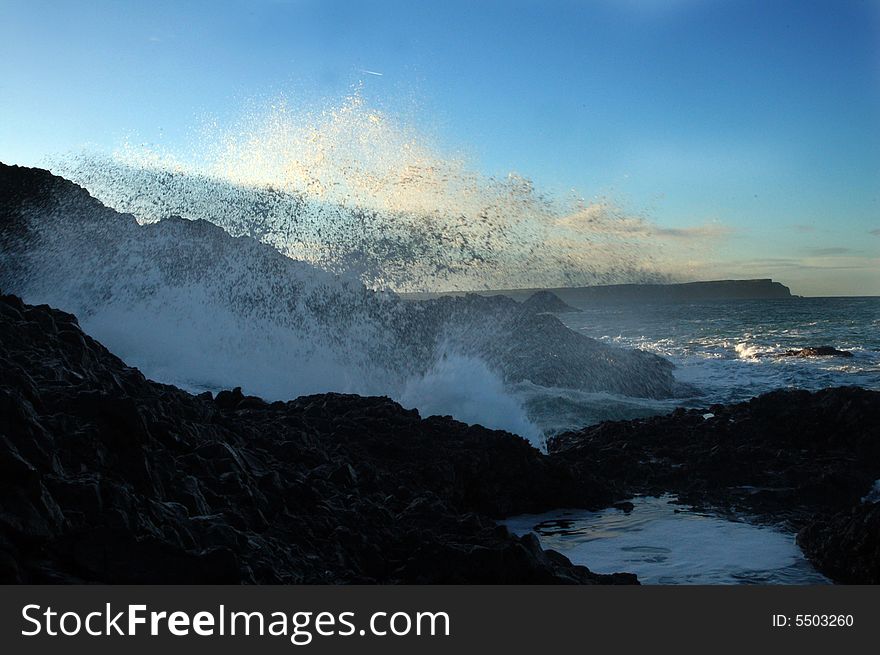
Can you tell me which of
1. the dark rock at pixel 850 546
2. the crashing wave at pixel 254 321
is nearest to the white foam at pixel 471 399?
the crashing wave at pixel 254 321

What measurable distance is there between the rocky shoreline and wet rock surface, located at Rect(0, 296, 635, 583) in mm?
15

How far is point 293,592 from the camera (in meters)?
4.08

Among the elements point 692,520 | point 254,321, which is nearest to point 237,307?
point 254,321

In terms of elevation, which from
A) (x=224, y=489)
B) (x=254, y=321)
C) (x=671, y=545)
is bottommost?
(x=671, y=545)

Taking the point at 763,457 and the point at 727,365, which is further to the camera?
the point at 727,365

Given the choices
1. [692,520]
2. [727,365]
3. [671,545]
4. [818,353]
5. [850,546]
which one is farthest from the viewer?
[818,353]

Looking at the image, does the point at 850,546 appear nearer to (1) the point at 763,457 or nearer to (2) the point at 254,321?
(1) the point at 763,457

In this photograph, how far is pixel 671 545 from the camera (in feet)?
25.8

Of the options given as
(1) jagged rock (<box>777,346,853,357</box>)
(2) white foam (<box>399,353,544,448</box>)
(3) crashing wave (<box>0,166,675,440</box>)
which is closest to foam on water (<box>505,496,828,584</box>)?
(2) white foam (<box>399,353,544,448</box>)

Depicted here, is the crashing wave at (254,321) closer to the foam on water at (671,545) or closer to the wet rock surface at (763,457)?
the wet rock surface at (763,457)

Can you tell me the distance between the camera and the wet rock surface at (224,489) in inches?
163

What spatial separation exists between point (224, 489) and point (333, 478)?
1512 mm

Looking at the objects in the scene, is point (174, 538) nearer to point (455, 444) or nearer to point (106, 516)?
point (106, 516)

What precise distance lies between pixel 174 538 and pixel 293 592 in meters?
0.91
